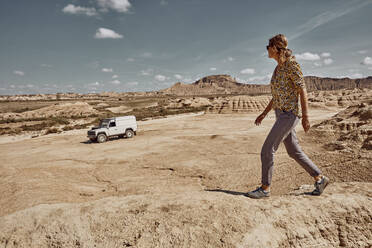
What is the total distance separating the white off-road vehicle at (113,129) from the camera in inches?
532

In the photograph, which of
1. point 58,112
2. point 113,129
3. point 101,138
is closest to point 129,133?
point 113,129

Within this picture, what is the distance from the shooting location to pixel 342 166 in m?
4.45

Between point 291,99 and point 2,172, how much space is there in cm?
863

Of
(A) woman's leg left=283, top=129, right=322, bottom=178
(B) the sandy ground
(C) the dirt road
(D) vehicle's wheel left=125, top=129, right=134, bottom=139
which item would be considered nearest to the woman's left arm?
(A) woman's leg left=283, top=129, right=322, bottom=178

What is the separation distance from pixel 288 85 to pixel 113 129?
1295 cm

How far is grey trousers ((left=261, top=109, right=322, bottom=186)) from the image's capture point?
2678 millimetres

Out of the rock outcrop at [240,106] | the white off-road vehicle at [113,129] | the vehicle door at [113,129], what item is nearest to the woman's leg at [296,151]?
the white off-road vehicle at [113,129]

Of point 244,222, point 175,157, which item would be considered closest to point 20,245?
point 244,222

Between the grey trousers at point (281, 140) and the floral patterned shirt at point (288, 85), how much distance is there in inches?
3.5

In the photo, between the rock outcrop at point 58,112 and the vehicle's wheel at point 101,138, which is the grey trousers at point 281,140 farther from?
the rock outcrop at point 58,112

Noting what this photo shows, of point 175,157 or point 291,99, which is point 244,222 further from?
point 175,157

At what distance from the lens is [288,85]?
106 inches

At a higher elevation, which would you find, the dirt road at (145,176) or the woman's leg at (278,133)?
the woman's leg at (278,133)

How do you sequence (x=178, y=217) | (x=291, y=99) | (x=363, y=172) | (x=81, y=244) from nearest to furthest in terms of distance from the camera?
1. (x=81, y=244)
2. (x=178, y=217)
3. (x=291, y=99)
4. (x=363, y=172)
